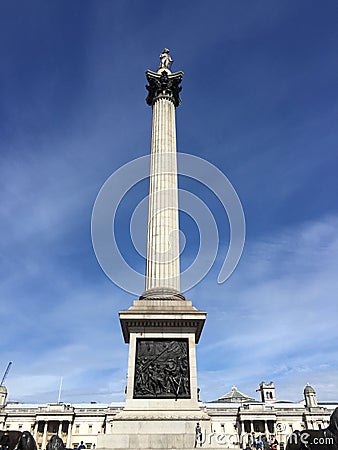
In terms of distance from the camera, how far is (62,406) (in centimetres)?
6900

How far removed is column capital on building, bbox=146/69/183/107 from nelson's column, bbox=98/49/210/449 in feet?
30.0

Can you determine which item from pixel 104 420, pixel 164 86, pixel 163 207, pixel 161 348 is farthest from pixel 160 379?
pixel 104 420

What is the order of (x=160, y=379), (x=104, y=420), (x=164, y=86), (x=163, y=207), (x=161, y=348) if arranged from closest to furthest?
(x=160, y=379) → (x=161, y=348) → (x=163, y=207) → (x=164, y=86) → (x=104, y=420)

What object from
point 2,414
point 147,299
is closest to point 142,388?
point 147,299

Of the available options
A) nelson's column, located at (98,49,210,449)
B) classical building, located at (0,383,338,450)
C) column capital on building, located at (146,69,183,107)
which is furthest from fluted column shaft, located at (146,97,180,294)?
classical building, located at (0,383,338,450)

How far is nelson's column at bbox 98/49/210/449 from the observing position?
20.7m

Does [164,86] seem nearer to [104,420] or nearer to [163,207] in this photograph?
[163,207]

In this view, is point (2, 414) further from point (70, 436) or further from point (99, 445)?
point (99, 445)

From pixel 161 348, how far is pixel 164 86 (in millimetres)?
25998

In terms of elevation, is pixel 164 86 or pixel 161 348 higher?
pixel 164 86

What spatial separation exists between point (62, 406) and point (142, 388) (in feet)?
179

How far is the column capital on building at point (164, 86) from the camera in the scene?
38312 mm

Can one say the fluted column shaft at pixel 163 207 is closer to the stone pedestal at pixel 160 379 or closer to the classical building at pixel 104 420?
the stone pedestal at pixel 160 379

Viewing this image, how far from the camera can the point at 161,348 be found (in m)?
23.7
